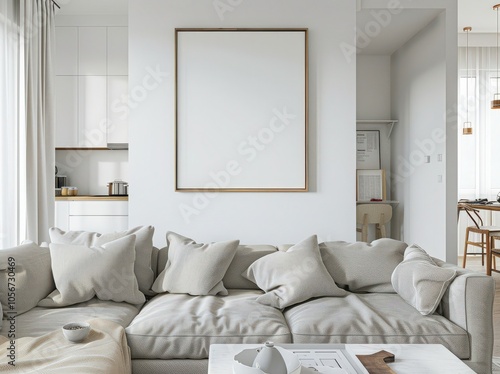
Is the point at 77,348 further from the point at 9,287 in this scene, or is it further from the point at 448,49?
the point at 448,49

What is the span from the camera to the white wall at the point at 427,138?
4.71 m

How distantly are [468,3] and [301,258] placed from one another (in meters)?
4.21

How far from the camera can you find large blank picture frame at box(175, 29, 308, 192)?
4160mm

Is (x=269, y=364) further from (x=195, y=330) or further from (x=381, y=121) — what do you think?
(x=381, y=121)

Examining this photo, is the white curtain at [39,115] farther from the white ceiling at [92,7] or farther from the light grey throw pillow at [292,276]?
the light grey throw pillow at [292,276]

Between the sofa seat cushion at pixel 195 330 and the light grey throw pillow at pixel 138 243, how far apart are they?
1.41ft

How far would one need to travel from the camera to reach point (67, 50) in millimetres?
5254

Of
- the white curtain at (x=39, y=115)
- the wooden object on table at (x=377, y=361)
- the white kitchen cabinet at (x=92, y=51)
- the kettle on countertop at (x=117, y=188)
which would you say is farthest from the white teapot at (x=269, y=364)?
the white kitchen cabinet at (x=92, y=51)

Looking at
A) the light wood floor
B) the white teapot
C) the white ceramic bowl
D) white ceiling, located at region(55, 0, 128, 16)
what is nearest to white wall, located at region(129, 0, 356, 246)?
white ceiling, located at region(55, 0, 128, 16)

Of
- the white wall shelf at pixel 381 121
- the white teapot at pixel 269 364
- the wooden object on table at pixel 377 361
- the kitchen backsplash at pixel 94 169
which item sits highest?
the white wall shelf at pixel 381 121

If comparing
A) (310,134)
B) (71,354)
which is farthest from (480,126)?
(71,354)

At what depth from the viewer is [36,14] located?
4301 millimetres

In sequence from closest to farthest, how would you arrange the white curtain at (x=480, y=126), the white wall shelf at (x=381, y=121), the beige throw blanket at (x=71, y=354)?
the beige throw blanket at (x=71, y=354) → the white wall shelf at (x=381, y=121) → the white curtain at (x=480, y=126)

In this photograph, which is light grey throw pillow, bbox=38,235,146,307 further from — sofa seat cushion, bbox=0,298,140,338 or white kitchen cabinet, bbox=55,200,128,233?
white kitchen cabinet, bbox=55,200,128,233
